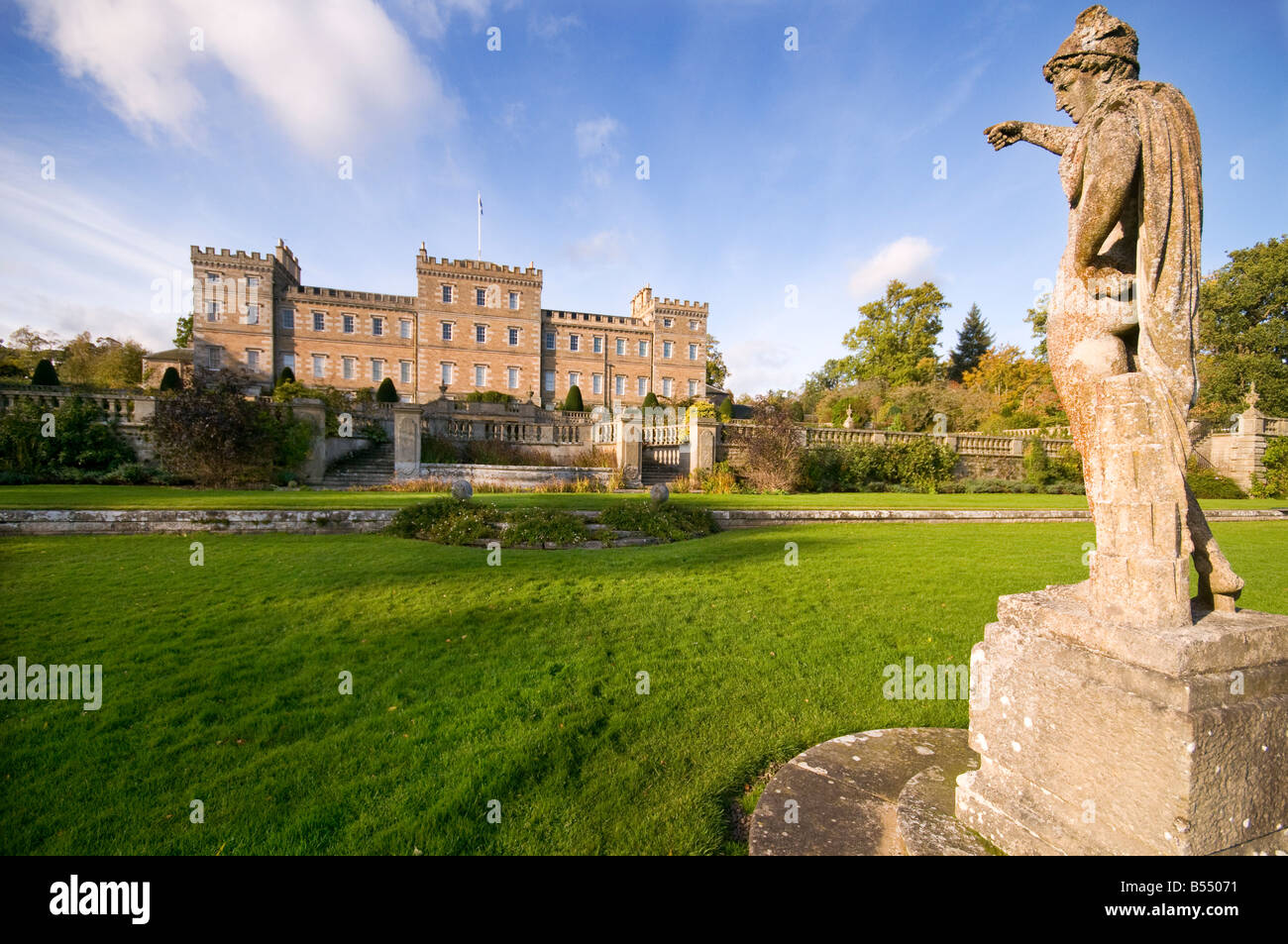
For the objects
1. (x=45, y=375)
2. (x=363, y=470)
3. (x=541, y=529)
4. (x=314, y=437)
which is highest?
(x=45, y=375)

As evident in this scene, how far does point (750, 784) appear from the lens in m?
2.63

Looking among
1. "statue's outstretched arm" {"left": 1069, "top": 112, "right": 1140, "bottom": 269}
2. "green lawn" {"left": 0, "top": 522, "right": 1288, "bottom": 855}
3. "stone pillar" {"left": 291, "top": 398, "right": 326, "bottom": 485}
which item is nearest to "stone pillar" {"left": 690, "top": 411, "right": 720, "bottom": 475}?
"green lawn" {"left": 0, "top": 522, "right": 1288, "bottom": 855}

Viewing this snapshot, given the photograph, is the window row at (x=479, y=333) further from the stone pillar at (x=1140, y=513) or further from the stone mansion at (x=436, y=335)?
the stone pillar at (x=1140, y=513)

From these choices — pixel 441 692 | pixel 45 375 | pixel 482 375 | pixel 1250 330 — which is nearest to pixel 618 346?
pixel 482 375

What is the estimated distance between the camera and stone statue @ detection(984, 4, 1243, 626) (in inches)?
69.0

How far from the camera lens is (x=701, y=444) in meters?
18.9

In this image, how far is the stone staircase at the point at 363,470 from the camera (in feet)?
58.7

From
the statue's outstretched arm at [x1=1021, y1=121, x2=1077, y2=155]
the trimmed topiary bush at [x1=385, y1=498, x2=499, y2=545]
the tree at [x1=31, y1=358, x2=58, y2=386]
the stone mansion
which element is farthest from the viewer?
the stone mansion

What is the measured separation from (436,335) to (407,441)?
88.7ft

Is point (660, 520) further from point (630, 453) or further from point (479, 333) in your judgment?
point (479, 333)

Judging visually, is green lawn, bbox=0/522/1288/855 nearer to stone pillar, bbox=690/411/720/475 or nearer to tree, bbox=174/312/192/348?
stone pillar, bbox=690/411/720/475

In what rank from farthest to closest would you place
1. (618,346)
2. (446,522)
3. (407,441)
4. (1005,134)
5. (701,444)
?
(618,346), (701,444), (407,441), (446,522), (1005,134)

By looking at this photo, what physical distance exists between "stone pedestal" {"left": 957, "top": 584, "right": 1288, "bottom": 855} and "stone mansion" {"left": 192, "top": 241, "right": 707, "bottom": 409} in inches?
1680
